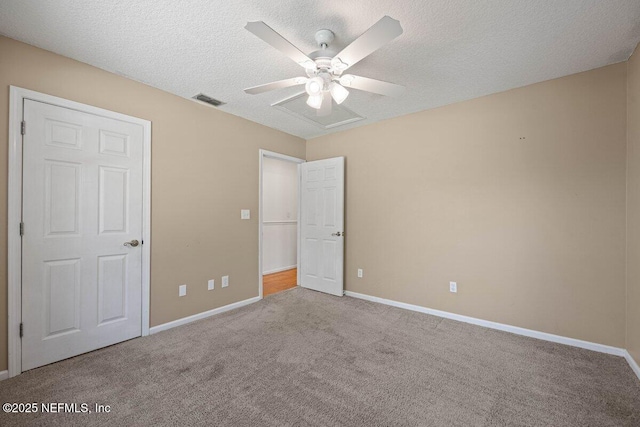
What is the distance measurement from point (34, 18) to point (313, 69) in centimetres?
184

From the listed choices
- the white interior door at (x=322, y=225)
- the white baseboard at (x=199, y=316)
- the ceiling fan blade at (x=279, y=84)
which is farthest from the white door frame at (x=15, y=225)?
the white interior door at (x=322, y=225)

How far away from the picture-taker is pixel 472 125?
297 cm

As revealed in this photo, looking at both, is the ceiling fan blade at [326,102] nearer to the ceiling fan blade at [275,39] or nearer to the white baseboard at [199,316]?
A: the ceiling fan blade at [275,39]

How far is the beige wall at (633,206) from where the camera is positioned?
2.03 m

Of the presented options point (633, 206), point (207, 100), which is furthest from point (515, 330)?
point (207, 100)

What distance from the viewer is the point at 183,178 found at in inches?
116

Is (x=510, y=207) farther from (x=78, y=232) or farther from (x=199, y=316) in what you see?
(x=78, y=232)

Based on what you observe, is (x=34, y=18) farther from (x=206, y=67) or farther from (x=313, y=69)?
(x=313, y=69)

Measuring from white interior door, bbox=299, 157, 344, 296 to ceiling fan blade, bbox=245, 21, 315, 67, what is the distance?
2.23 metres

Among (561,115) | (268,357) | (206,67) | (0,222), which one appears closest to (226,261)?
(268,357)

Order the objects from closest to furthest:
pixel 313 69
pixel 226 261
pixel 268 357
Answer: pixel 313 69
pixel 268 357
pixel 226 261

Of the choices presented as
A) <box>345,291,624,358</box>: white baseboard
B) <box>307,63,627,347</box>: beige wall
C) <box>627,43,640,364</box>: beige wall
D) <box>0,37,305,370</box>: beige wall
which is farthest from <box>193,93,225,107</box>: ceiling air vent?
<box>627,43,640,364</box>: beige wall

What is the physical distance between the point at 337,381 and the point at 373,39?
220 cm

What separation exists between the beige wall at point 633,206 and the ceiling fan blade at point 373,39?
209 cm
